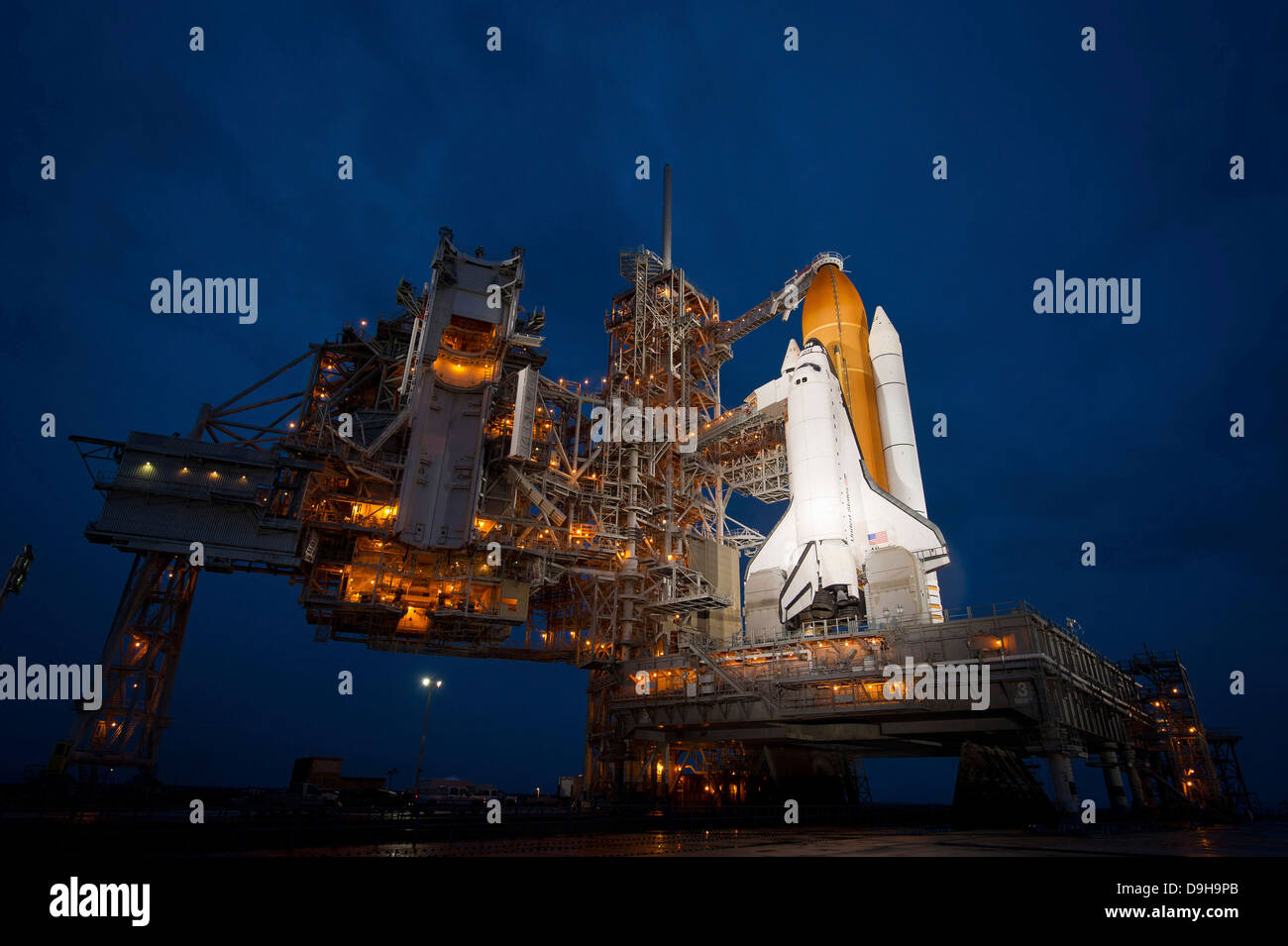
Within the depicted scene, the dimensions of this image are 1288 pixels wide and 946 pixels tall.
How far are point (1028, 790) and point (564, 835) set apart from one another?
55.4ft

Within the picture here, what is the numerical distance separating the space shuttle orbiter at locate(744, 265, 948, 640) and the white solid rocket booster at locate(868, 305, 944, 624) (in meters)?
0.06

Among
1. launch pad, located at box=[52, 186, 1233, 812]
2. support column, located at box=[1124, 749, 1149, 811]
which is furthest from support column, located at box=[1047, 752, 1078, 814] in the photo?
support column, located at box=[1124, 749, 1149, 811]

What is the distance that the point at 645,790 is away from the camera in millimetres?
34250

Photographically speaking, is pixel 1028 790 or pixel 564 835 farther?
pixel 1028 790

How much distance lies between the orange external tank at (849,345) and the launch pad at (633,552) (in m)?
0.19

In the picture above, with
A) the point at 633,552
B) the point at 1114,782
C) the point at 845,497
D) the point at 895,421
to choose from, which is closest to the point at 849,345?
the point at 895,421

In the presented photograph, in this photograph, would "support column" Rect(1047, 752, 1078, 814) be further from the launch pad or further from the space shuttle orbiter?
the space shuttle orbiter

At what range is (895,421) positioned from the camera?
129 feet

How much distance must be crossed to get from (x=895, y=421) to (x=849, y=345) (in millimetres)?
5523

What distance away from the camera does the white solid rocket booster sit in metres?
38.1

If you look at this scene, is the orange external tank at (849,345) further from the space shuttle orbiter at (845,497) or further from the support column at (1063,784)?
the support column at (1063,784)
